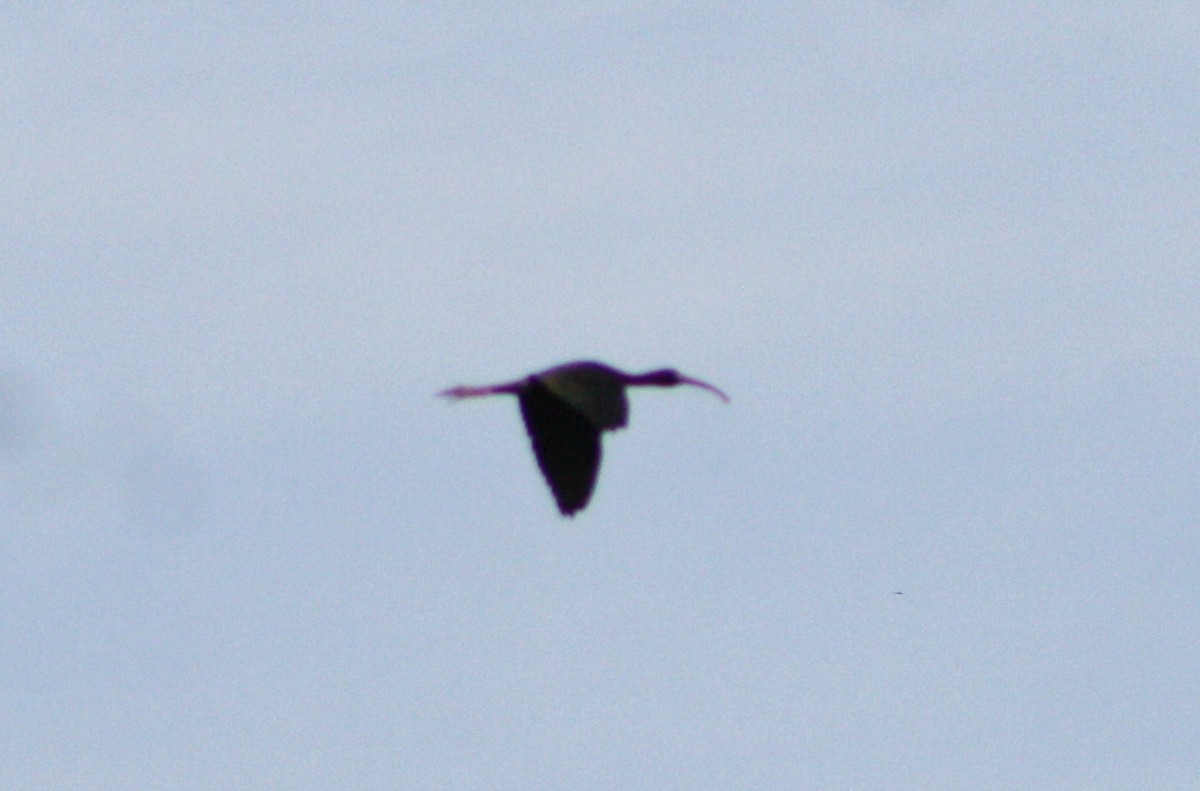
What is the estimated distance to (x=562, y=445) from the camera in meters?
20.9

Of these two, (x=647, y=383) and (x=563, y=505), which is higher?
(x=647, y=383)

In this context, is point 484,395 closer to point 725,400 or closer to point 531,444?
point 531,444

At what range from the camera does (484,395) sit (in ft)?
67.2

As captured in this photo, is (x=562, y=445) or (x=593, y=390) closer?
(x=593, y=390)

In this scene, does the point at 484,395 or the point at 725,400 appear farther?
the point at 725,400

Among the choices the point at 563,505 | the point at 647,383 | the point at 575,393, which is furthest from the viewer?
the point at 647,383

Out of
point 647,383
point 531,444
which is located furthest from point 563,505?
point 647,383

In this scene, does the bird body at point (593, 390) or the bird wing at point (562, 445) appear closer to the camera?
the bird body at point (593, 390)

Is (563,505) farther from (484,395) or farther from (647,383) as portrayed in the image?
(647,383)

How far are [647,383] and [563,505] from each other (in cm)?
369

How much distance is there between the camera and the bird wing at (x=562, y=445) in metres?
20.6

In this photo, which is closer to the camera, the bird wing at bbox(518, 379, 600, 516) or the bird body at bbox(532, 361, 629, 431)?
the bird body at bbox(532, 361, 629, 431)

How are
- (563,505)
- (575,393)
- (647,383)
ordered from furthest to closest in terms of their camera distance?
(647,383) → (563,505) → (575,393)

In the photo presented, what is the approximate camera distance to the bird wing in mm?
20609
